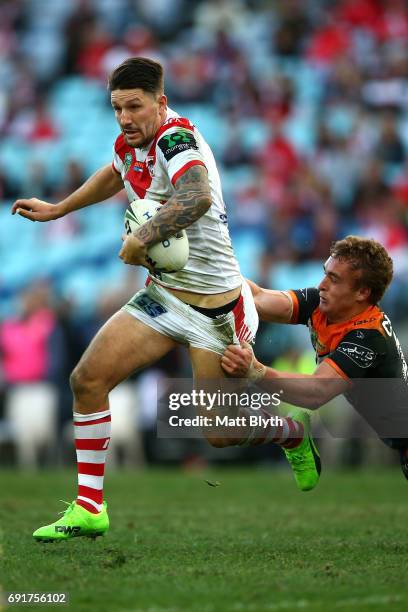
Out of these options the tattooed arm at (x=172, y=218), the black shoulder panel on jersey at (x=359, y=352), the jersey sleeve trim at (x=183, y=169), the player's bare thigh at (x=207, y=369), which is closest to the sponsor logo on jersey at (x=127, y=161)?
the jersey sleeve trim at (x=183, y=169)

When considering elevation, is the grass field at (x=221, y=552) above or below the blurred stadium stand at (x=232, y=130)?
below

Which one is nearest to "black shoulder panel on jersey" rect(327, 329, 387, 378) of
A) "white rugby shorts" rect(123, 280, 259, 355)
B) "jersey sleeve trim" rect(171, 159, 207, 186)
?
"white rugby shorts" rect(123, 280, 259, 355)

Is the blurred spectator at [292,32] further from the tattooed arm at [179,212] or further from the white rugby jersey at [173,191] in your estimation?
the tattooed arm at [179,212]

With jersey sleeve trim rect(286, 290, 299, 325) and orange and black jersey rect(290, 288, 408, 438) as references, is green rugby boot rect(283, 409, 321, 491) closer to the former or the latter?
orange and black jersey rect(290, 288, 408, 438)

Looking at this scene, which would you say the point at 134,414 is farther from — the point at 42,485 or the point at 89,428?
the point at 89,428

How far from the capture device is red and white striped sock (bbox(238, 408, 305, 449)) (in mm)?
7008

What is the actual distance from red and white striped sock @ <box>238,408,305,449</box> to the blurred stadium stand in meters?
5.79

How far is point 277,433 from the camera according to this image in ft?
23.3

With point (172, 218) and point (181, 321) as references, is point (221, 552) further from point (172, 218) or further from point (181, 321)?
point (172, 218)

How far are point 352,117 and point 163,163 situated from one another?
32.8 ft

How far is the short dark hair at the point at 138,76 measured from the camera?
638 cm

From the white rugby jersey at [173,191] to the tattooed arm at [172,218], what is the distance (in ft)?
0.83

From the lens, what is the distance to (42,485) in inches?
458

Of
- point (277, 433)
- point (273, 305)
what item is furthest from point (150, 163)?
point (277, 433)
